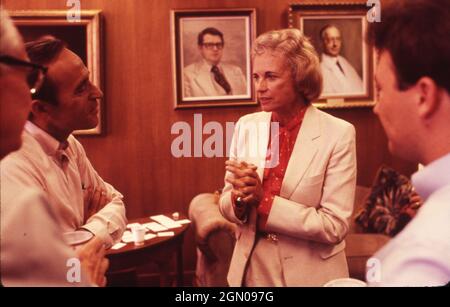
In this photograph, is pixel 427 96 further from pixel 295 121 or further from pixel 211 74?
pixel 211 74

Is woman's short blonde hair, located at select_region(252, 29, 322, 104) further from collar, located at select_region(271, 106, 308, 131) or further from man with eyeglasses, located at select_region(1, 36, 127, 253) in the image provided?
man with eyeglasses, located at select_region(1, 36, 127, 253)

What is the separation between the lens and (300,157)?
1208 mm

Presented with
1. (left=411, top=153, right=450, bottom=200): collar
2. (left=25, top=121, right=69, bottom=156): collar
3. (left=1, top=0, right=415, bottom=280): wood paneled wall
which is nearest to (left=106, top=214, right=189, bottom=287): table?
(left=1, top=0, right=415, bottom=280): wood paneled wall

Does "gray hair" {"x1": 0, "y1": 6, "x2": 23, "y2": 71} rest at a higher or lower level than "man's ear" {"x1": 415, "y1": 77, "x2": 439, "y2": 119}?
higher

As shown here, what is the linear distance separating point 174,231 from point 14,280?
1.53 m

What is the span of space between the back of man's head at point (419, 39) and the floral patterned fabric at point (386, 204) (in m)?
2.07

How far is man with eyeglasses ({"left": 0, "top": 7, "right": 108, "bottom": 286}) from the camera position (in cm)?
61

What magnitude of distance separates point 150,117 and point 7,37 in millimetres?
1745

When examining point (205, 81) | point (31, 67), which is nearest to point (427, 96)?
point (31, 67)

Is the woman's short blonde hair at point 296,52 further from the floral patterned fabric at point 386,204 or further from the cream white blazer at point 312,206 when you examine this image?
the floral patterned fabric at point 386,204

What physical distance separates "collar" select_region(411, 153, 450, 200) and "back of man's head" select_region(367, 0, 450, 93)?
10cm

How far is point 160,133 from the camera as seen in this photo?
2381 millimetres
